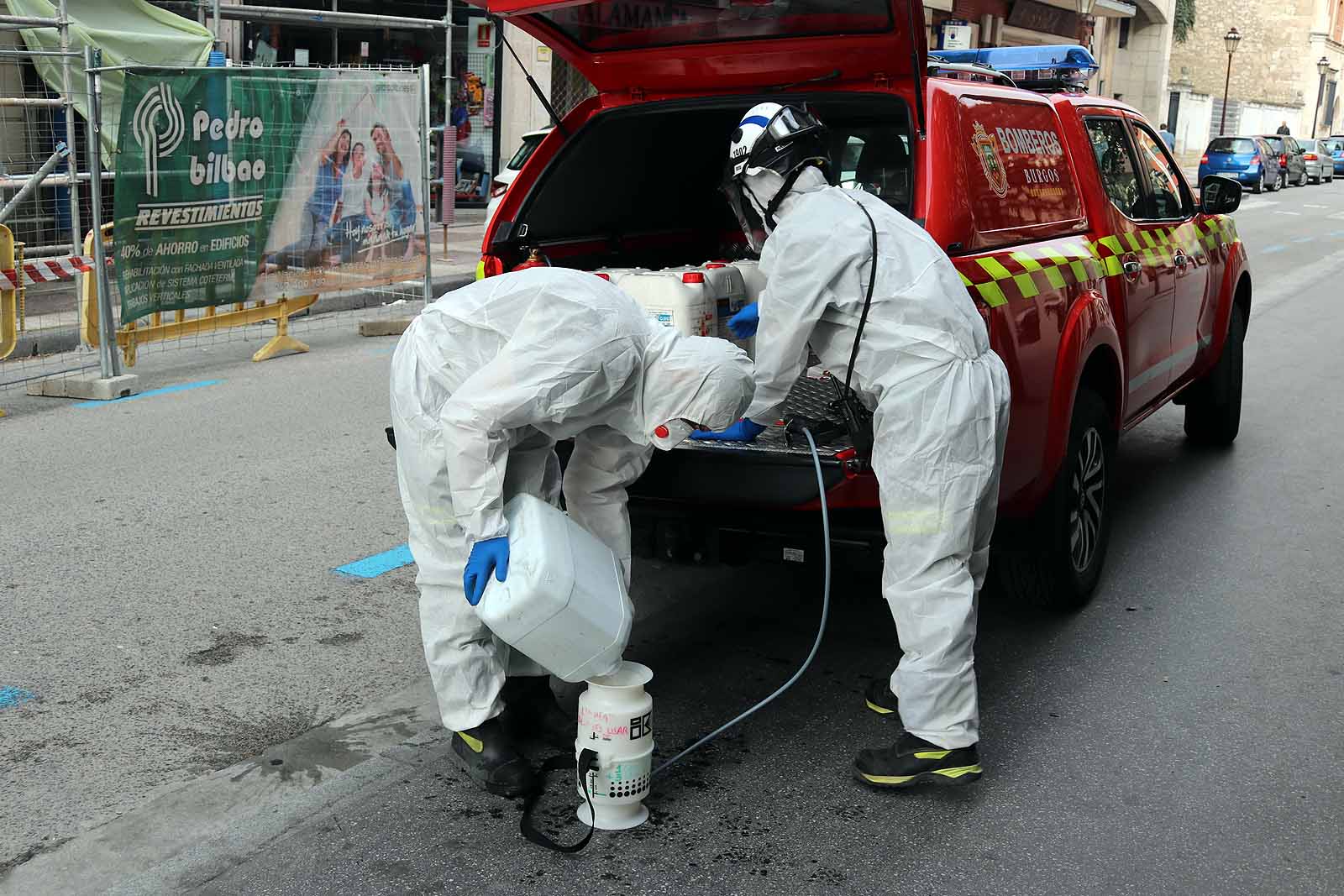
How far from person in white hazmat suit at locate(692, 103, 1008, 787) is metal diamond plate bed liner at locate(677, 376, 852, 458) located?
0.27 metres

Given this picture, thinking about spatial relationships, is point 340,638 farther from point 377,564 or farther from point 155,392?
point 155,392

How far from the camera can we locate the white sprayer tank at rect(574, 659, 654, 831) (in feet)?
10.9

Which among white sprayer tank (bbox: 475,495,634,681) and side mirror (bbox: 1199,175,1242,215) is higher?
side mirror (bbox: 1199,175,1242,215)

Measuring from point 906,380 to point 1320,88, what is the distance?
7529 centimetres

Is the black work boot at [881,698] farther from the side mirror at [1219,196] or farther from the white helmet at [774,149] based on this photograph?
the side mirror at [1219,196]

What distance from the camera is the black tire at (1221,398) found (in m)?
7.29

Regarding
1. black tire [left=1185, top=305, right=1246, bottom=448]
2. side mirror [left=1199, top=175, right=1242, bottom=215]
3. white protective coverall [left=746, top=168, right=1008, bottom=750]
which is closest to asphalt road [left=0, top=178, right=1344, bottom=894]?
white protective coverall [left=746, top=168, right=1008, bottom=750]

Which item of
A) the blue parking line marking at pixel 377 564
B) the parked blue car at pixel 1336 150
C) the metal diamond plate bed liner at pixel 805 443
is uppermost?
the parked blue car at pixel 1336 150

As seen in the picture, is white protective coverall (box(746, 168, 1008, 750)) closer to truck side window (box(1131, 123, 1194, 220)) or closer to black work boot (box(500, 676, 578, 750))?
black work boot (box(500, 676, 578, 750))

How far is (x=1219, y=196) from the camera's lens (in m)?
6.31

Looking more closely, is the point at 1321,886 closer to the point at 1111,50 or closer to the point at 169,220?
the point at 169,220

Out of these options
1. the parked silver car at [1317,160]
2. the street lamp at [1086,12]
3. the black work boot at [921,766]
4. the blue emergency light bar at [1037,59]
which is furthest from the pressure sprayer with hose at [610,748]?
the parked silver car at [1317,160]

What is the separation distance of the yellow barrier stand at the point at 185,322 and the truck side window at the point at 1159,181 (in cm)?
618

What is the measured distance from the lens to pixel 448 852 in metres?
3.28
